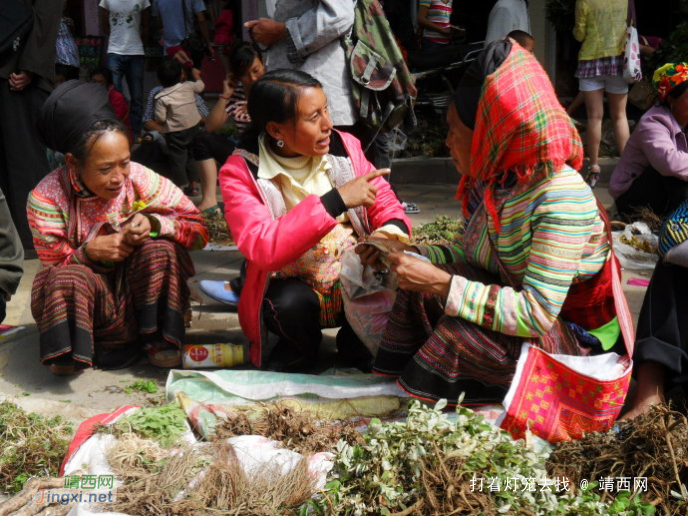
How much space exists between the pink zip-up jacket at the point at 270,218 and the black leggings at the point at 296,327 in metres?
0.06

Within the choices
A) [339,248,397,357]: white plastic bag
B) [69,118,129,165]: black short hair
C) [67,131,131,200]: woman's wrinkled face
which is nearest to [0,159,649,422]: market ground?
[339,248,397,357]: white plastic bag

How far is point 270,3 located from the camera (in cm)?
454

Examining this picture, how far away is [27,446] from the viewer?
2.71 metres

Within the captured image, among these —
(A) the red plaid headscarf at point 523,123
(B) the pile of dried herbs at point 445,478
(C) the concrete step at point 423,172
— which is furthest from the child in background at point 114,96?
(B) the pile of dried herbs at point 445,478

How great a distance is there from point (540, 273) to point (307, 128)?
1227 mm

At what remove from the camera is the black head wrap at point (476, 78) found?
2.64 metres

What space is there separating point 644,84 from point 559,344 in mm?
7008

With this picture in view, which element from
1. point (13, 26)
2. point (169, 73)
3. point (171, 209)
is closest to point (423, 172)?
point (169, 73)

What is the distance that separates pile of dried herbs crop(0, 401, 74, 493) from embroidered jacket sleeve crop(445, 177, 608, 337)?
144 centimetres

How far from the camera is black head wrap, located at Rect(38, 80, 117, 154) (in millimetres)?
3451

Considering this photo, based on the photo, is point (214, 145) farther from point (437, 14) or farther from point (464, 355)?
point (464, 355)

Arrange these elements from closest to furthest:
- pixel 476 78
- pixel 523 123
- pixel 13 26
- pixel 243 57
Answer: pixel 523 123, pixel 476 78, pixel 243 57, pixel 13 26

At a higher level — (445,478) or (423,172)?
(445,478)

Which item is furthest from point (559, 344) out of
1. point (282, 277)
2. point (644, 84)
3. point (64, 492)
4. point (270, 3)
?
point (644, 84)
